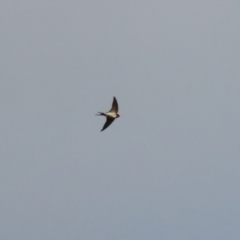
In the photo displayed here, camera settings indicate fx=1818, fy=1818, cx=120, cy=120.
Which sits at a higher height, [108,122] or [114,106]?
[114,106]

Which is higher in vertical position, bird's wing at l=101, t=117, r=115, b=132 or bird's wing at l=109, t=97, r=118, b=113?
bird's wing at l=109, t=97, r=118, b=113

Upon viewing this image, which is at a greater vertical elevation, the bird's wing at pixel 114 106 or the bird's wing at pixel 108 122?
the bird's wing at pixel 114 106

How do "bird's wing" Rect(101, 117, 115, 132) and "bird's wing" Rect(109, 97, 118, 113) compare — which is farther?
"bird's wing" Rect(101, 117, 115, 132)

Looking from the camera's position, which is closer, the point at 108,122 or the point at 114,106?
the point at 114,106

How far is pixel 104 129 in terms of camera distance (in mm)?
165375

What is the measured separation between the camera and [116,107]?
163875 mm

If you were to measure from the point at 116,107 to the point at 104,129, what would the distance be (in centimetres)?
272

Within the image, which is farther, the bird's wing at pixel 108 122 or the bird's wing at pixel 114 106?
the bird's wing at pixel 108 122
